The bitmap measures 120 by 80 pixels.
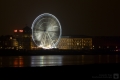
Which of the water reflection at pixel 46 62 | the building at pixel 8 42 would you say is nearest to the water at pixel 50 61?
the water reflection at pixel 46 62

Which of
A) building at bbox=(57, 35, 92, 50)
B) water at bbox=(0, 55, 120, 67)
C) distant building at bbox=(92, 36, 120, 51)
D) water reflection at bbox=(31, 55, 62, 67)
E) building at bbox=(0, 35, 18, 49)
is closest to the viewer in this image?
water at bbox=(0, 55, 120, 67)

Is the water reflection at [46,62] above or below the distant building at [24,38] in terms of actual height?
below

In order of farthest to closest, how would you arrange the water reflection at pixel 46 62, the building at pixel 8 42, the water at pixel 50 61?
the building at pixel 8 42 → the water reflection at pixel 46 62 → the water at pixel 50 61

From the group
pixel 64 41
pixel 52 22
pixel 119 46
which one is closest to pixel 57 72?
pixel 52 22

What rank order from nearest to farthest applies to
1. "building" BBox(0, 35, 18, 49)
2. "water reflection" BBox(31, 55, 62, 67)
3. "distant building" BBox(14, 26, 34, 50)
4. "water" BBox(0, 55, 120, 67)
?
"water" BBox(0, 55, 120, 67) → "water reflection" BBox(31, 55, 62, 67) → "building" BBox(0, 35, 18, 49) → "distant building" BBox(14, 26, 34, 50)

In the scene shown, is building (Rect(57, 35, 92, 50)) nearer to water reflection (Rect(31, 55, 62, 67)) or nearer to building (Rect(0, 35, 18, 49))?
building (Rect(0, 35, 18, 49))

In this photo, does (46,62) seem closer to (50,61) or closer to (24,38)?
(50,61)

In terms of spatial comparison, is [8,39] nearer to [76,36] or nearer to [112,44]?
[76,36]

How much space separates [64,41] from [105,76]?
335ft

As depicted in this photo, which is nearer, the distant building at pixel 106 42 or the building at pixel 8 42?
the building at pixel 8 42

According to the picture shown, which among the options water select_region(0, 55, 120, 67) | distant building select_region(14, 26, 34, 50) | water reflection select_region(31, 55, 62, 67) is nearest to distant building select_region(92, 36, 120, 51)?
distant building select_region(14, 26, 34, 50)

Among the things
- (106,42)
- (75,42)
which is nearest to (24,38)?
(75,42)

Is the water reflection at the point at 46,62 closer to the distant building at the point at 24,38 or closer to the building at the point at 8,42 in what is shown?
the building at the point at 8,42

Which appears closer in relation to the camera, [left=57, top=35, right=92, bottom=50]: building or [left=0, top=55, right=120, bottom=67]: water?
[left=0, top=55, right=120, bottom=67]: water
